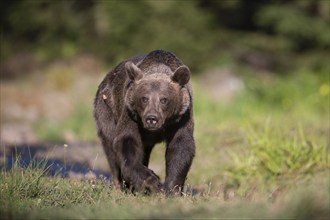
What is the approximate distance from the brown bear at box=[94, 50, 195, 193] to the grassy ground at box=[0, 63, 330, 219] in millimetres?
310

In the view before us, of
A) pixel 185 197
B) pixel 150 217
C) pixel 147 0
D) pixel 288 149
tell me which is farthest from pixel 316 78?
pixel 150 217

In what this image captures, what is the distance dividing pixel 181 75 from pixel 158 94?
1.02 ft

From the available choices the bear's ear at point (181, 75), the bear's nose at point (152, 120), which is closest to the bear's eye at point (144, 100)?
the bear's nose at point (152, 120)

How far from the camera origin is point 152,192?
6.92 meters

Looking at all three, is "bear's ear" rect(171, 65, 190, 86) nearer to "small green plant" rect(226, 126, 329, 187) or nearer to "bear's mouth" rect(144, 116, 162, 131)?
"bear's mouth" rect(144, 116, 162, 131)

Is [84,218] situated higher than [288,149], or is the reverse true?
[84,218]

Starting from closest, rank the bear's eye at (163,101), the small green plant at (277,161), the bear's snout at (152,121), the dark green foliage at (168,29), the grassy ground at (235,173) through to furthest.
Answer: the grassy ground at (235,173), the bear's snout at (152,121), the bear's eye at (163,101), the small green plant at (277,161), the dark green foliage at (168,29)

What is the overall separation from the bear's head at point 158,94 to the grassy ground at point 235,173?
82cm

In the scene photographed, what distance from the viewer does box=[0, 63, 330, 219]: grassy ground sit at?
5.46m

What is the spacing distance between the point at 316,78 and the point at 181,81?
1231 centimetres

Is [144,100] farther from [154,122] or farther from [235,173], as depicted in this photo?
[235,173]

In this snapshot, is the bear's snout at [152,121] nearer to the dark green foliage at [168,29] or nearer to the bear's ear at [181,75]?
the bear's ear at [181,75]

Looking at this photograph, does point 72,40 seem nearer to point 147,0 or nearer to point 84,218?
point 147,0

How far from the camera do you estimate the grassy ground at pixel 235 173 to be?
17.9 feet
